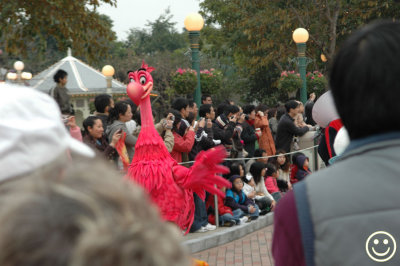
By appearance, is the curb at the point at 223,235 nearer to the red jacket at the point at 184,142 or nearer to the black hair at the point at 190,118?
the red jacket at the point at 184,142

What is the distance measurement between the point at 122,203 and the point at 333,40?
901 inches

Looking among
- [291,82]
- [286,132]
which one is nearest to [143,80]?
[286,132]

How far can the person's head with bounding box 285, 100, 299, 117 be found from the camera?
37.1 ft

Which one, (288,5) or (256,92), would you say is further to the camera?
(256,92)

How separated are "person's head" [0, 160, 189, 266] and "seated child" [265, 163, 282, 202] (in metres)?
9.40

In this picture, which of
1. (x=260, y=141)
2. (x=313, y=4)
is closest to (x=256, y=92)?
(x=313, y=4)

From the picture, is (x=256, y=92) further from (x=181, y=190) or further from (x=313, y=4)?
(x=181, y=190)

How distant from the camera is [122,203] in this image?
35.7 inches

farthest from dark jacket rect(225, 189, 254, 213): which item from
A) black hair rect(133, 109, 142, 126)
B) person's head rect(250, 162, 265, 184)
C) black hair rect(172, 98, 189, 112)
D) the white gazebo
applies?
the white gazebo

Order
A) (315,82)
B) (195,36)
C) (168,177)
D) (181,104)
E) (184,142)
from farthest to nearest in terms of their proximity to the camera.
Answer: (315,82) < (195,36) < (181,104) < (184,142) < (168,177)

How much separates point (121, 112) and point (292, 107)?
469 cm

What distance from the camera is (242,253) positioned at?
25.8 ft

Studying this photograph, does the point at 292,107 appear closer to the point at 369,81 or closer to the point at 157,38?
the point at 369,81

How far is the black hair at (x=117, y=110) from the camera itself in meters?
7.38
